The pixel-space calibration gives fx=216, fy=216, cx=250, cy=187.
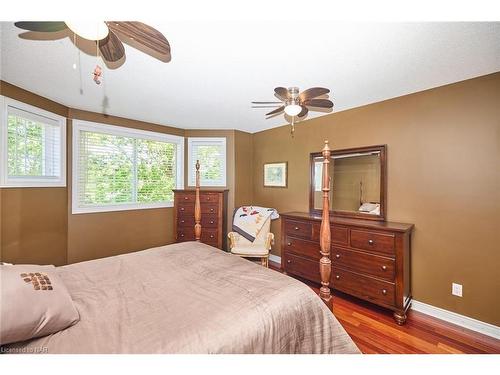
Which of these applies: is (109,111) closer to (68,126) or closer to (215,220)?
(68,126)

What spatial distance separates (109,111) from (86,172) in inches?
37.2

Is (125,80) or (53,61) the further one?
(125,80)

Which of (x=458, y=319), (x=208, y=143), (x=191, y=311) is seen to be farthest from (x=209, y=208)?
(x=458, y=319)

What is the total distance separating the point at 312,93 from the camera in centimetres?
200

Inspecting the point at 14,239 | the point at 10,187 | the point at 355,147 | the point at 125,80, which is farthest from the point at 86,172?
the point at 355,147

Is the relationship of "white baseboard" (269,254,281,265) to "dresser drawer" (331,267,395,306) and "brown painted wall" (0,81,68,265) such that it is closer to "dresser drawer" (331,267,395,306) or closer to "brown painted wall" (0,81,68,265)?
"dresser drawer" (331,267,395,306)

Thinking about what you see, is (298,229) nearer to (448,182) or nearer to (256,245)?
(256,245)

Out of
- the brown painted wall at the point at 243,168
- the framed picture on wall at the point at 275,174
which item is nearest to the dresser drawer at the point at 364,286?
the framed picture on wall at the point at 275,174

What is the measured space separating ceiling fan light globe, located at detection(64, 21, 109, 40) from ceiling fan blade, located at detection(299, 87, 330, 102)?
5.03 feet

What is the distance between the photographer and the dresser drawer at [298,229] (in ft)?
9.37

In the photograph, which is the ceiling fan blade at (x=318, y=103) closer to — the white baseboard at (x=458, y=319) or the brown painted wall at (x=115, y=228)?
the white baseboard at (x=458, y=319)

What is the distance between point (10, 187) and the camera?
2.26 m

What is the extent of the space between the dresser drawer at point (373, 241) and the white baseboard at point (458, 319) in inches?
30.9
